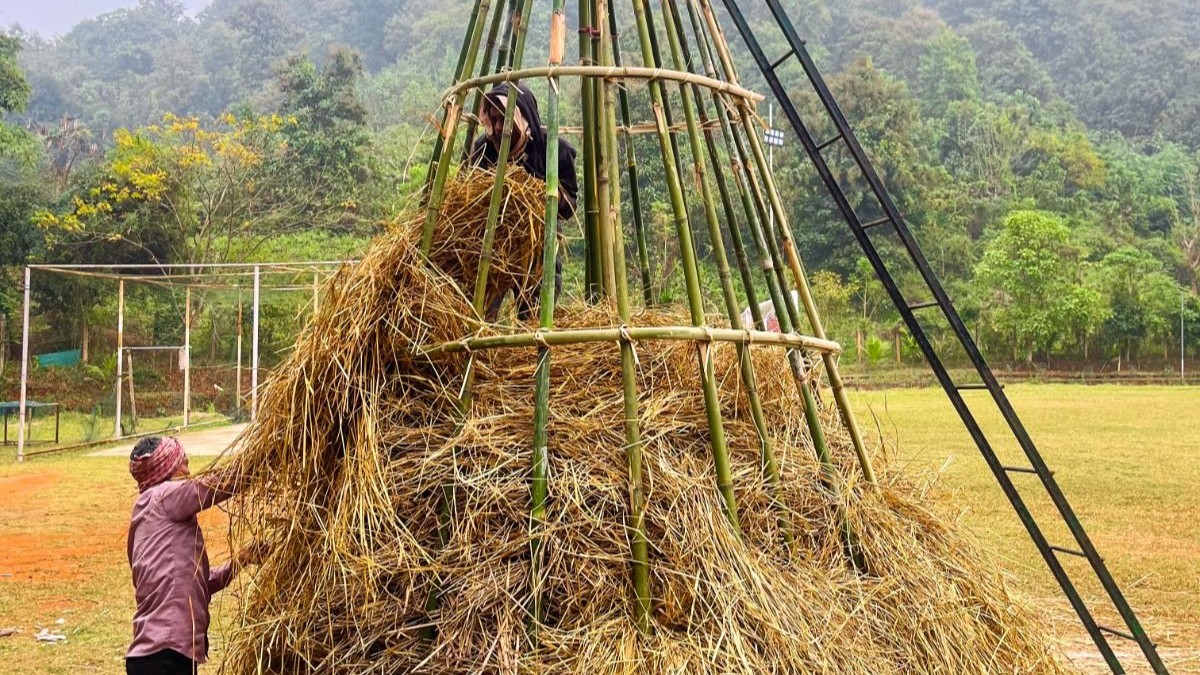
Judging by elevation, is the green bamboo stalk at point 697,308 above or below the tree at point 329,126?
below

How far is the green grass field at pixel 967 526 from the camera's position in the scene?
5.27 meters

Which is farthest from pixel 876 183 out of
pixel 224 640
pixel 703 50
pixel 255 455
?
pixel 224 640

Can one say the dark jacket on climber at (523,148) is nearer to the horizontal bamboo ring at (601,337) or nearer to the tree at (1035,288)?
the horizontal bamboo ring at (601,337)

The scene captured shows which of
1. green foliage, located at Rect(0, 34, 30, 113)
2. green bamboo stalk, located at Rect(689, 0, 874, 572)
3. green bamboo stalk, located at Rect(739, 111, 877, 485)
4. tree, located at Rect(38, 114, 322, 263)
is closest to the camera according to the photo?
green bamboo stalk, located at Rect(689, 0, 874, 572)

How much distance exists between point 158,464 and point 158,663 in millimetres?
592

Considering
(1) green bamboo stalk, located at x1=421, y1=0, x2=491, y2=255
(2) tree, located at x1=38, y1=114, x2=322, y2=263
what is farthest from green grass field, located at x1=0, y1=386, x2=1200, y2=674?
(2) tree, located at x1=38, y1=114, x2=322, y2=263

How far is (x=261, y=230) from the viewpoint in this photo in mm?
28688

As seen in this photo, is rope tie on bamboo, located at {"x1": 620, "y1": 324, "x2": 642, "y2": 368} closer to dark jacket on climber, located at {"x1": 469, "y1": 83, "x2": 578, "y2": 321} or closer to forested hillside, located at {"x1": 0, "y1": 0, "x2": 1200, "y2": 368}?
dark jacket on climber, located at {"x1": 469, "y1": 83, "x2": 578, "y2": 321}

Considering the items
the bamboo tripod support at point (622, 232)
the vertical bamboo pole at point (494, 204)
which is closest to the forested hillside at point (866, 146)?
the vertical bamboo pole at point (494, 204)

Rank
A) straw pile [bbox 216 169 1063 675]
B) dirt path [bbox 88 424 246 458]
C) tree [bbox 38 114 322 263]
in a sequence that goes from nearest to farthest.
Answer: straw pile [bbox 216 169 1063 675] < dirt path [bbox 88 424 246 458] < tree [bbox 38 114 322 263]

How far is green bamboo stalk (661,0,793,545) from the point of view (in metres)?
3.19

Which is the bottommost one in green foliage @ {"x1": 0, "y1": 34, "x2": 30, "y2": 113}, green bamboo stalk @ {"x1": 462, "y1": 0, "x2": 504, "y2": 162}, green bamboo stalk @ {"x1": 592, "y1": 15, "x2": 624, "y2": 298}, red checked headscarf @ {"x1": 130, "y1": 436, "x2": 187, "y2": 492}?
red checked headscarf @ {"x1": 130, "y1": 436, "x2": 187, "y2": 492}

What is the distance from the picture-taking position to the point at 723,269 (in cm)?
330

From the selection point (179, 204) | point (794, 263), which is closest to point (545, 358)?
point (794, 263)
